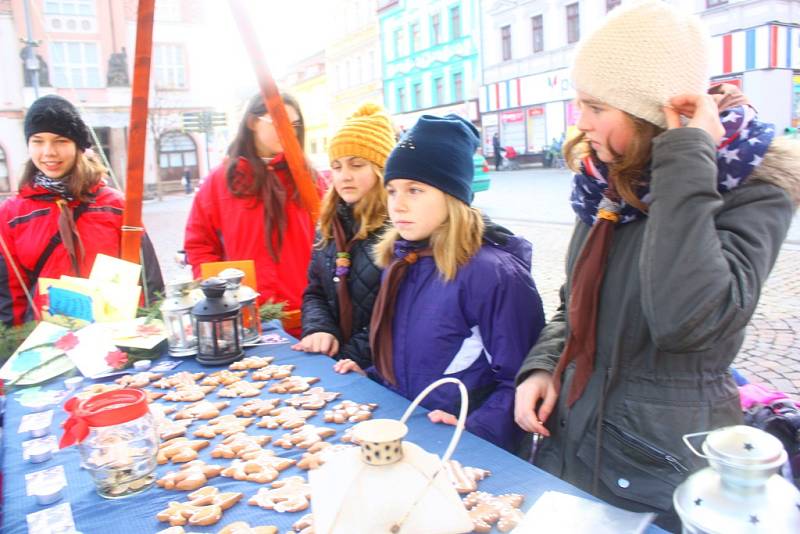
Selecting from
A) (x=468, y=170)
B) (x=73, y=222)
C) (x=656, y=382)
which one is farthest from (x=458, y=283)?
(x=73, y=222)

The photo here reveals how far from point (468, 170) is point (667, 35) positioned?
790 mm

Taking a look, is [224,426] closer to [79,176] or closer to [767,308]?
[79,176]

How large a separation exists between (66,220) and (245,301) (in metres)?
1.18

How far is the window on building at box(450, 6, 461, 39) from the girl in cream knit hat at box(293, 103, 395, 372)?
29.1 metres

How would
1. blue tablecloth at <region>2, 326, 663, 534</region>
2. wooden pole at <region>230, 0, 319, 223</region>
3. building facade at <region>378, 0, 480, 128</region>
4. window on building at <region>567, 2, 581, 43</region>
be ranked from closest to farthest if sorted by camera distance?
1. blue tablecloth at <region>2, 326, 663, 534</region>
2. wooden pole at <region>230, 0, 319, 223</region>
3. window on building at <region>567, 2, 581, 43</region>
4. building facade at <region>378, 0, 480, 128</region>

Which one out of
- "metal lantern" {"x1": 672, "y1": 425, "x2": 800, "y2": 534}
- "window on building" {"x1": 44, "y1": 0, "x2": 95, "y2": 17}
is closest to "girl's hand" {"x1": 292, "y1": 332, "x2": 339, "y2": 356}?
"metal lantern" {"x1": 672, "y1": 425, "x2": 800, "y2": 534}

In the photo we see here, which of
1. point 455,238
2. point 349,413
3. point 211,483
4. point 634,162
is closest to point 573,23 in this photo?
point 455,238

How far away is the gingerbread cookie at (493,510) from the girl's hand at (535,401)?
0.40 m

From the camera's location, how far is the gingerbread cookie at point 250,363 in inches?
79.5

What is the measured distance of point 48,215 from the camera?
2791 millimetres

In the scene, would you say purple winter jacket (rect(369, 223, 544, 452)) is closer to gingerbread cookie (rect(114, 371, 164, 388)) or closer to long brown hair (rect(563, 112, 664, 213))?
long brown hair (rect(563, 112, 664, 213))

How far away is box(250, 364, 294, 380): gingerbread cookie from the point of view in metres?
1.92

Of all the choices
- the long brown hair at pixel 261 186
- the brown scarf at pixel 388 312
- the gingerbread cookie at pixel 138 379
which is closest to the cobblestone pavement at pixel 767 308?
the long brown hair at pixel 261 186

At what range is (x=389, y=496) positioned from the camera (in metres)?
0.90
